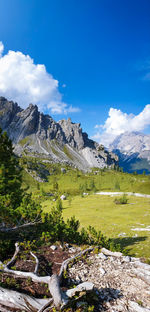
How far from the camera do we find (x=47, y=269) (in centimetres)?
968

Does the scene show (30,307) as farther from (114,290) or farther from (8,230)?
(8,230)

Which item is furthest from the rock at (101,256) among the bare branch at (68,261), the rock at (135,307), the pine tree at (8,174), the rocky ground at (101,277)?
the pine tree at (8,174)

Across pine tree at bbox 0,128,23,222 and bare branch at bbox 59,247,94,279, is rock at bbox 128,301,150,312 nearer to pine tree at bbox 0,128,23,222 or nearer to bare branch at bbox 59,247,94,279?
bare branch at bbox 59,247,94,279

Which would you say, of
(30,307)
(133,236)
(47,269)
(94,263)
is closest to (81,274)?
(94,263)

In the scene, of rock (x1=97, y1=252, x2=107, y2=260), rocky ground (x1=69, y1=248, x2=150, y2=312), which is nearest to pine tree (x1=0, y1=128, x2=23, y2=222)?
rock (x1=97, y1=252, x2=107, y2=260)

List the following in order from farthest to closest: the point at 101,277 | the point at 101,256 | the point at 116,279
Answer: the point at 101,256 < the point at 101,277 < the point at 116,279

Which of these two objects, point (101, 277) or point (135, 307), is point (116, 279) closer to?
point (101, 277)

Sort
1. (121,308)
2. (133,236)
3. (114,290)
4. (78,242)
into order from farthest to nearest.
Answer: (133,236), (78,242), (114,290), (121,308)

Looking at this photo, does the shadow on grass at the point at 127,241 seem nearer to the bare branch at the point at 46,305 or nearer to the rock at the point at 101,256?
the rock at the point at 101,256

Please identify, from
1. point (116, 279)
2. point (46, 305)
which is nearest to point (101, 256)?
point (116, 279)

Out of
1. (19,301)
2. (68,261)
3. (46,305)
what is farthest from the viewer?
(68,261)

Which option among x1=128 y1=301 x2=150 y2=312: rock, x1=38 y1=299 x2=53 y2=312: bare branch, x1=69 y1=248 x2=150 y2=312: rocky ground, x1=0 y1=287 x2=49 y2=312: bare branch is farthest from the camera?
x1=69 y1=248 x2=150 y2=312: rocky ground

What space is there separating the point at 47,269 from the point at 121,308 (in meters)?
4.60

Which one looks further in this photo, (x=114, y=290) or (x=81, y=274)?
(x=81, y=274)
